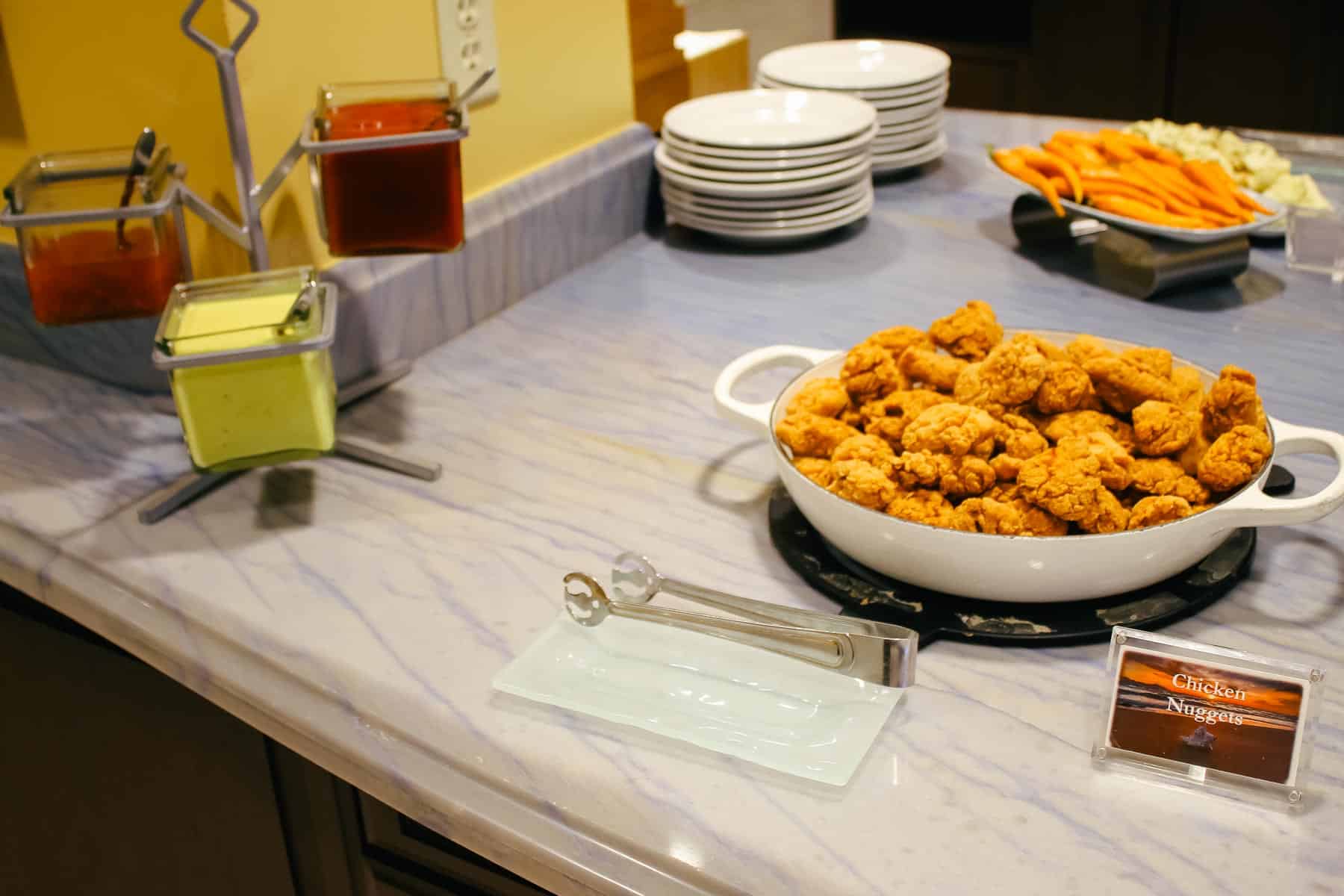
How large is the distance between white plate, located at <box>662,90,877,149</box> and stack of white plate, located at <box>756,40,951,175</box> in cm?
8

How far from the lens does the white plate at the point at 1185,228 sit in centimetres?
125

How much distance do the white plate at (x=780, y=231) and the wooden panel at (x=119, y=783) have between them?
82 cm

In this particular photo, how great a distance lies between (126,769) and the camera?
100 cm

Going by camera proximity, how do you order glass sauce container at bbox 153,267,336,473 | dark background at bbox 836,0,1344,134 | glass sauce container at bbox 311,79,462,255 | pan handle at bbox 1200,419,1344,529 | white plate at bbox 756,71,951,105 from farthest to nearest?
1. dark background at bbox 836,0,1344,134
2. white plate at bbox 756,71,951,105
3. glass sauce container at bbox 311,79,462,255
4. glass sauce container at bbox 153,267,336,473
5. pan handle at bbox 1200,419,1344,529

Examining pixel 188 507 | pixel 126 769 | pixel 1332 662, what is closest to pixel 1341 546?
pixel 1332 662

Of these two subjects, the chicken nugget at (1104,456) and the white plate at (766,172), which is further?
the white plate at (766,172)

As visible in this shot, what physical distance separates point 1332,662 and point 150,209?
813 millimetres

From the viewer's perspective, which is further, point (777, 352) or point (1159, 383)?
point (777, 352)

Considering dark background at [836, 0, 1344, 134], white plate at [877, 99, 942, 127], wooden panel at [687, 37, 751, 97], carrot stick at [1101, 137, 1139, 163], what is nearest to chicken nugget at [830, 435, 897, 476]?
carrot stick at [1101, 137, 1139, 163]

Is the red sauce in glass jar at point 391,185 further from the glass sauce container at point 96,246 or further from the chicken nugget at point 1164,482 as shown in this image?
the chicken nugget at point 1164,482

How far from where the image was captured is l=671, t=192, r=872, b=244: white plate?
1.43 m

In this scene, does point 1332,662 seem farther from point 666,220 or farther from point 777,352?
point 666,220

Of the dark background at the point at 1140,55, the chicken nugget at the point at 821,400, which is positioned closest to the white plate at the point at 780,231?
the chicken nugget at the point at 821,400

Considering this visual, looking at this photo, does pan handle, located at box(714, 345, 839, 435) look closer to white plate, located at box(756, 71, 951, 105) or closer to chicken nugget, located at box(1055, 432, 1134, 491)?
chicken nugget, located at box(1055, 432, 1134, 491)
